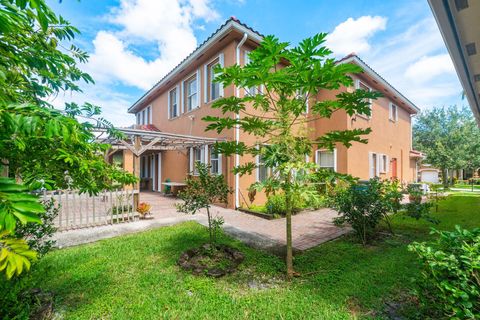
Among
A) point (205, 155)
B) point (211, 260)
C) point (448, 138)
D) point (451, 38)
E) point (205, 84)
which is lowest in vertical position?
point (211, 260)

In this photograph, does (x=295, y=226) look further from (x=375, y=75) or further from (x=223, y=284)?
(x=375, y=75)

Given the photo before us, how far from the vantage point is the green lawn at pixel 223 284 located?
2.89 metres

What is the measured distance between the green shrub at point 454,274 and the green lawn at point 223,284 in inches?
31.4

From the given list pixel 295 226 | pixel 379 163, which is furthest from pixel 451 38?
pixel 379 163

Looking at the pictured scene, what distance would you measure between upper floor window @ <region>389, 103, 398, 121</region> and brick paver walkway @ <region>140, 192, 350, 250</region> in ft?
34.5

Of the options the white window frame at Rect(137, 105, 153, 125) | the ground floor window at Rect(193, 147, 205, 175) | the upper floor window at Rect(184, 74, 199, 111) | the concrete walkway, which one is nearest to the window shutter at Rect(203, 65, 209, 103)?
the upper floor window at Rect(184, 74, 199, 111)

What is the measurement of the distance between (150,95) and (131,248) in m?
13.0

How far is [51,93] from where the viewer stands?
2.94 meters

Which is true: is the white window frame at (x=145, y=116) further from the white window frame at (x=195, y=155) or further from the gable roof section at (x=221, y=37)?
the white window frame at (x=195, y=155)

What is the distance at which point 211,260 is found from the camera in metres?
4.25

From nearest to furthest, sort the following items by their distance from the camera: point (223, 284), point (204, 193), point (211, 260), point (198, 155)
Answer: point (223, 284)
point (211, 260)
point (204, 193)
point (198, 155)

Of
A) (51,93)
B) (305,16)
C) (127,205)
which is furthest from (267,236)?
(305,16)

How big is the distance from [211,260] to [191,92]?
1001cm

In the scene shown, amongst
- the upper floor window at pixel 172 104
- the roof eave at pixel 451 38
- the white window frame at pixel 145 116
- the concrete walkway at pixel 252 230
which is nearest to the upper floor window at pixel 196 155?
the upper floor window at pixel 172 104
